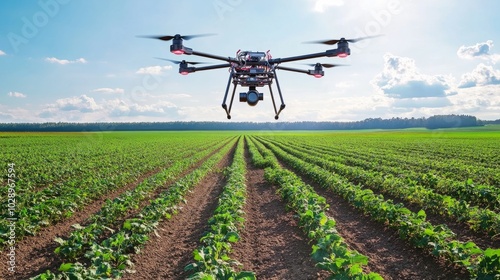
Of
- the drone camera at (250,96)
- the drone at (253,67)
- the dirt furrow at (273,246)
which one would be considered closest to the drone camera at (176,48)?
the drone at (253,67)

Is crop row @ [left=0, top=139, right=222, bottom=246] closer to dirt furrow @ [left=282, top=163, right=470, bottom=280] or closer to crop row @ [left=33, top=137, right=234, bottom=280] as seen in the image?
crop row @ [left=33, top=137, right=234, bottom=280]

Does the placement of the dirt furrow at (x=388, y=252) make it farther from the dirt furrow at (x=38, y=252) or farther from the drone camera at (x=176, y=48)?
the dirt furrow at (x=38, y=252)

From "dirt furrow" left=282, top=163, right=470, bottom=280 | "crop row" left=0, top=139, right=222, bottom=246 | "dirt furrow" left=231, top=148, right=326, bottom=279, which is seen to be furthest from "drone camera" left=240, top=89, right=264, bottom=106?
"crop row" left=0, top=139, right=222, bottom=246

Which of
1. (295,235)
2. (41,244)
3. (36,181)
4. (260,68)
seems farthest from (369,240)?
(36,181)

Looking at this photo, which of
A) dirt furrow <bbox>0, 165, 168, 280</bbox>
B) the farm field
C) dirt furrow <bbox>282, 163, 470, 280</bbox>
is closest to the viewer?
the farm field

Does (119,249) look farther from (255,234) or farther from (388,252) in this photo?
(388,252)

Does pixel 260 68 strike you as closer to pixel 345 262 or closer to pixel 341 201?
pixel 345 262
